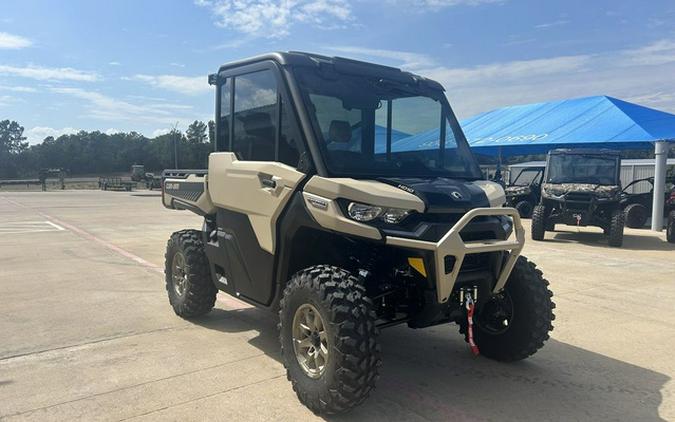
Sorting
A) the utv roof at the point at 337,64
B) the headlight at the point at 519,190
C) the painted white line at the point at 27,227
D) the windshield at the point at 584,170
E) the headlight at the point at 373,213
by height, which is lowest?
the painted white line at the point at 27,227

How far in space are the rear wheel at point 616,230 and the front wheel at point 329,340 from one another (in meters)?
10.6

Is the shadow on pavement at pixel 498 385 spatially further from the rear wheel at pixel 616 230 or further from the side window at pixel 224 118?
the rear wheel at pixel 616 230

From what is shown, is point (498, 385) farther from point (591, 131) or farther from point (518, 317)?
point (591, 131)

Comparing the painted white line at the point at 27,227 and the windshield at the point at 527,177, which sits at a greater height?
the windshield at the point at 527,177

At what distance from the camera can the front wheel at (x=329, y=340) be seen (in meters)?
3.20

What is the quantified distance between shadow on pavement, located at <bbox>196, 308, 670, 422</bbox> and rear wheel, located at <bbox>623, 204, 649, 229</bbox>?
13315 mm

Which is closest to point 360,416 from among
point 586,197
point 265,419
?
point 265,419

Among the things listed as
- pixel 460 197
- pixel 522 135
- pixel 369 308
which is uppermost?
pixel 522 135

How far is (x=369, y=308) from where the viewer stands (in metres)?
3.32

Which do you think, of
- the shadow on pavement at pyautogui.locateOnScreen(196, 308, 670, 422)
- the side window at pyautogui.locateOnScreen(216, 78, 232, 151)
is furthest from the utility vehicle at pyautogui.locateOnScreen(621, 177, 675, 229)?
the side window at pyautogui.locateOnScreen(216, 78, 232, 151)

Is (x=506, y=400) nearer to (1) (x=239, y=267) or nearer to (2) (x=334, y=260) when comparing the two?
(2) (x=334, y=260)

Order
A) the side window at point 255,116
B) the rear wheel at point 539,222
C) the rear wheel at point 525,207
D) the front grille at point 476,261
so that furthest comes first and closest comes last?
the rear wheel at point 525,207 < the rear wheel at point 539,222 < the side window at point 255,116 < the front grille at point 476,261

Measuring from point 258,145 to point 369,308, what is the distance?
5.66ft

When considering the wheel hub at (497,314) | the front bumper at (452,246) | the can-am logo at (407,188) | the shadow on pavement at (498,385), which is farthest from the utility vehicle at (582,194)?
the can-am logo at (407,188)
